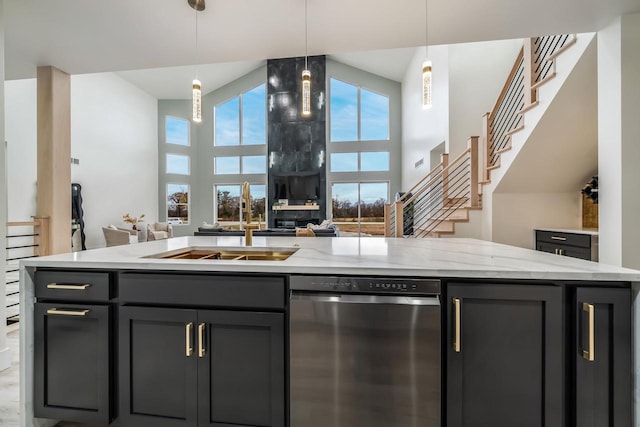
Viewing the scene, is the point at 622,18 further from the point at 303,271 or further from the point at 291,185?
the point at 291,185

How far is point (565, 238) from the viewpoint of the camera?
3230mm

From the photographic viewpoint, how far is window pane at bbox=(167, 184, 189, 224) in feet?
32.0

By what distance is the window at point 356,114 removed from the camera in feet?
31.2

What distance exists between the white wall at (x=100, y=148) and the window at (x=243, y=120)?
6.41 ft

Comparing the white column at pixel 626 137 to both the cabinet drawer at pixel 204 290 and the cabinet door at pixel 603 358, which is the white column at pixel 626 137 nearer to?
the cabinet door at pixel 603 358

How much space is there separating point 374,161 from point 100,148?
7.37 metres

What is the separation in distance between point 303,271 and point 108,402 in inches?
42.1

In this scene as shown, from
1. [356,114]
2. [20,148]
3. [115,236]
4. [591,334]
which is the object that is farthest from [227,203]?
[591,334]

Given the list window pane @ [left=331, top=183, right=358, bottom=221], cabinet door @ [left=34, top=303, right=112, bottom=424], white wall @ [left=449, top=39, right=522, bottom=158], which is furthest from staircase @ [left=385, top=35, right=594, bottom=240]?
window pane @ [left=331, top=183, right=358, bottom=221]

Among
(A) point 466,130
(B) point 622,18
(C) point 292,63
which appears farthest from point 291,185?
(B) point 622,18

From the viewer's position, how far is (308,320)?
1.23m

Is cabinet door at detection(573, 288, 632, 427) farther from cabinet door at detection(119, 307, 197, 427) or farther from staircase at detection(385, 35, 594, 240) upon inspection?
staircase at detection(385, 35, 594, 240)

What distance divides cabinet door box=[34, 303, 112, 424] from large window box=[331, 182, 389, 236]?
8.20m

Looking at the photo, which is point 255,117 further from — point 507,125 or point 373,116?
point 507,125
